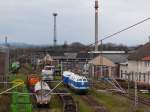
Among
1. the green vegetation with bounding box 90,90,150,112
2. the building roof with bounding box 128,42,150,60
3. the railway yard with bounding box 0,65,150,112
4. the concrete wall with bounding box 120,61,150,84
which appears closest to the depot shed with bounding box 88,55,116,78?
the concrete wall with bounding box 120,61,150,84

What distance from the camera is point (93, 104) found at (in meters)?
37.2

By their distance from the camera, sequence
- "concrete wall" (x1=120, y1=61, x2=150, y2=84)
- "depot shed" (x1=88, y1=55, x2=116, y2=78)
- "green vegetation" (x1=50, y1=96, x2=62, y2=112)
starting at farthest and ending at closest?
1. "depot shed" (x1=88, y1=55, x2=116, y2=78)
2. "concrete wall" (x1=120, y1=61, x2=150, y2=84)
3. "green vegetation" (x1=50, y1=96, x2=62, y2=112)

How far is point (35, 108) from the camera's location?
3394cm

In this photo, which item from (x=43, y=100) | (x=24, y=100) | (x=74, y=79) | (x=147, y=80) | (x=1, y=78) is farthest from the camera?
(x=147, y=80)

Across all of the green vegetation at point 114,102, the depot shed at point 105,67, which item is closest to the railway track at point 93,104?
the green vegetation at point 114,102

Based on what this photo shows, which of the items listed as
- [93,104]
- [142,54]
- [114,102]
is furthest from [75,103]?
[142,54]

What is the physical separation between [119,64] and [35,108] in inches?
1429

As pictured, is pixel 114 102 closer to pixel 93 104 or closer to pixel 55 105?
pixel 93 104

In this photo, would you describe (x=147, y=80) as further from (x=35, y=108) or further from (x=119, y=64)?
(x=35, y=108)

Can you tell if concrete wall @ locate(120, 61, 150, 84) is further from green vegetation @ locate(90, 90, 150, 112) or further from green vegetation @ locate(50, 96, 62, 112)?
green vegetation @ locate(50, 96, 62, 112)

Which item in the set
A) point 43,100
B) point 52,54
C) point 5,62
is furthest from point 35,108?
point 52,54

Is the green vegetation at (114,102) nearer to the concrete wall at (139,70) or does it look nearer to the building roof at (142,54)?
the concrete wall at (139,70)

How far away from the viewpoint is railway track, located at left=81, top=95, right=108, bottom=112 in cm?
3370

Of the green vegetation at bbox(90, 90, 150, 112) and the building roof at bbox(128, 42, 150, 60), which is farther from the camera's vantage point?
Answer: the building roof at bbox(128, 42, 150, 60)
